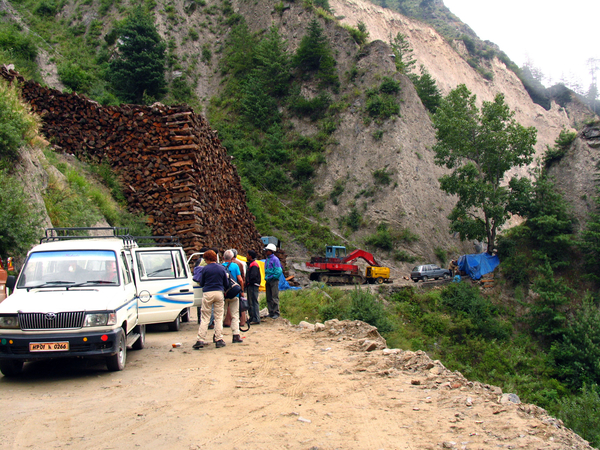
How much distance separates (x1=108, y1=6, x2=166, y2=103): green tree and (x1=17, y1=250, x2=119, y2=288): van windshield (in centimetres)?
3407

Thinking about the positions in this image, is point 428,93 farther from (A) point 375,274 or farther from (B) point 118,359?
(B) point 118,359

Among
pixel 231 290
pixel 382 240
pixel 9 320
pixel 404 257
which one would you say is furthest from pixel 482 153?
pixel 9 320

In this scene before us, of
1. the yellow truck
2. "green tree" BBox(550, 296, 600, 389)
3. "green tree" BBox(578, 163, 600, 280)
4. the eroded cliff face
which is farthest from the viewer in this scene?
the eroded cliff face

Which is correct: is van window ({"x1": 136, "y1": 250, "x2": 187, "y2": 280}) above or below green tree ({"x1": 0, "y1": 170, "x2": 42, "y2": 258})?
below

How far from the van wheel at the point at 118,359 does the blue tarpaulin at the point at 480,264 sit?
87.1 feet

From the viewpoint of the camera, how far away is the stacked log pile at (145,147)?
1585 cm

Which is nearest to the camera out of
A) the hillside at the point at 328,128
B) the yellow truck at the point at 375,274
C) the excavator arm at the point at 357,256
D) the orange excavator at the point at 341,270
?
the orange excavator at the point at 341,270

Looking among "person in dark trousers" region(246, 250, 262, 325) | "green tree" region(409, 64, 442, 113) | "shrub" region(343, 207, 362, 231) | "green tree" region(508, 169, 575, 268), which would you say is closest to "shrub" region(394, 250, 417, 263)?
"shrub" region(343, 207, 362, 231)

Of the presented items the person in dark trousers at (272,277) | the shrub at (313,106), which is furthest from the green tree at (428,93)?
the person in dark trousers at (272,277)

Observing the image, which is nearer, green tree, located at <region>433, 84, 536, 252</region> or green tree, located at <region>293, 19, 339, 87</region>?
green tree, located at <region>433, 84, 536, 252</region>

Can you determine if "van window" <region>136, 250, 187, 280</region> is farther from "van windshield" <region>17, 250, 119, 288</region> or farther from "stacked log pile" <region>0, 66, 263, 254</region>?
"stacked log pile" <region>0, 66, 263, 254</region>

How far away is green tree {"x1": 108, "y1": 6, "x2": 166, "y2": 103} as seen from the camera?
37594 millimetres

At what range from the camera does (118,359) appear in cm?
621

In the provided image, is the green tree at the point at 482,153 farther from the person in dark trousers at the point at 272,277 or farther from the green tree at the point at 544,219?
the person in dark trousers at the point at 272,277
